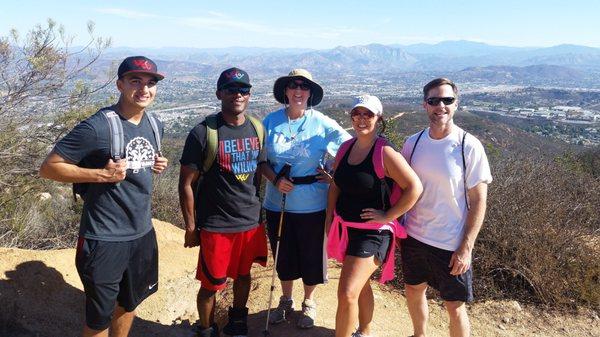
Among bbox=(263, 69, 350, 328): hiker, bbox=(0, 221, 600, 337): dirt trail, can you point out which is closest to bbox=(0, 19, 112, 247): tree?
bbox=(0, 221, 600, 337): dirt trail

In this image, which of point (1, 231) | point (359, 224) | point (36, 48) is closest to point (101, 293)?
point (359, 224)

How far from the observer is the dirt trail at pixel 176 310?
372 cm

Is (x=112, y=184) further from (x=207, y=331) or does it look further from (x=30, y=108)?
(x=30, y=108)

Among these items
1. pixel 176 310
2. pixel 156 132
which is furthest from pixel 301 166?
pixel 176 310

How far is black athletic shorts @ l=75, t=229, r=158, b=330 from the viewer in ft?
8.46

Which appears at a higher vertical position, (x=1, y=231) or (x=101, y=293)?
(x=101, y=293)

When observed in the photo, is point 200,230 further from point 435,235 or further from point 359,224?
point 435,235

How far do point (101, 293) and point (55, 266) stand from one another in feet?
6.15

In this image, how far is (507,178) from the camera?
5.31m

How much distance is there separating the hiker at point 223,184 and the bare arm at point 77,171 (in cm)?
54

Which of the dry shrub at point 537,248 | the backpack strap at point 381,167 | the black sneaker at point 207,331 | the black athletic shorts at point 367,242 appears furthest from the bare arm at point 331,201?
the dry shrub at point 537,248

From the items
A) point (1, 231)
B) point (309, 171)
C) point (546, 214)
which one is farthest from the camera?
point (1, 231)

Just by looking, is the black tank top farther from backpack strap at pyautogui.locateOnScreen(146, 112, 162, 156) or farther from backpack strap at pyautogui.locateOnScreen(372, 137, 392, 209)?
backpack strap at pyautogui.locateOnScreen(146, 112, 162, 156)

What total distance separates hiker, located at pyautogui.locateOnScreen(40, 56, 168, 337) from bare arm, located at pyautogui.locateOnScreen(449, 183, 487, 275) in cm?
194
